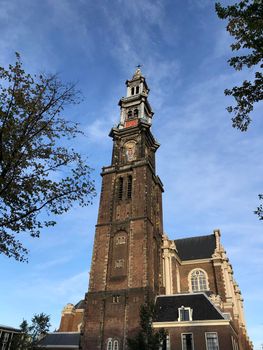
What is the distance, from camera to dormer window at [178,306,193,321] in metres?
27.7

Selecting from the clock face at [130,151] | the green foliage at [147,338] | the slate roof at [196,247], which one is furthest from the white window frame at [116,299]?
the clock face at [130,151]

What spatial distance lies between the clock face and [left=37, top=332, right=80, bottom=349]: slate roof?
23.2 metres

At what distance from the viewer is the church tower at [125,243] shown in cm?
2872

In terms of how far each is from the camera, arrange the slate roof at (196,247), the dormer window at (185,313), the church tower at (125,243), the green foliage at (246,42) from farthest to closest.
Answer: the slate roof at (196,247) → the church tower at (125,243) → the dormer window at (185,313) → the green foliage at (246,42)

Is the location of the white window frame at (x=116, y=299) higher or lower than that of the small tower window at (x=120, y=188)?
lower

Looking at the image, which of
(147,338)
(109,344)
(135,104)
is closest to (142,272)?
(109,344)

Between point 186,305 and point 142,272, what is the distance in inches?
207

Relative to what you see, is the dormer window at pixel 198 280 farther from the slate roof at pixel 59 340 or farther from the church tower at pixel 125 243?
the slate roof at pixel 59 340

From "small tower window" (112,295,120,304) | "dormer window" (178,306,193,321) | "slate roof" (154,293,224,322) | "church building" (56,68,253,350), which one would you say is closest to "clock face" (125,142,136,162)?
"church building" (56,68,253,350)

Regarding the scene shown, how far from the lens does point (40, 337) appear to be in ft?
116

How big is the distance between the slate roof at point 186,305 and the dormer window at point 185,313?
36 cm

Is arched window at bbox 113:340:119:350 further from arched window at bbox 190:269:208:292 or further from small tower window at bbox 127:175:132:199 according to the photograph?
small tower window at bbox 127:175:132:199

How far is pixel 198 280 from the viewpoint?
128 ft

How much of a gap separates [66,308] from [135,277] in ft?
61.2
